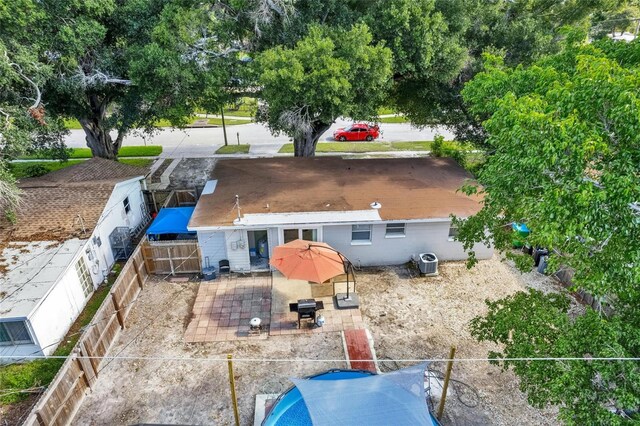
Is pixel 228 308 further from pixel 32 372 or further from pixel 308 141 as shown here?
pixel 308 141

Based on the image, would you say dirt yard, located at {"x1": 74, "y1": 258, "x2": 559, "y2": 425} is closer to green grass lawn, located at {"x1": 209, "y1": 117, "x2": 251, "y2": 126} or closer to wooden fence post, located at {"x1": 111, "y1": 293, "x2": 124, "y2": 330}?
wooden fence post, located at {"x1": 111, "y1": 293, "x2": 124, "y2": 330}

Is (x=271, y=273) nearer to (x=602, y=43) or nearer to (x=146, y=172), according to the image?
(x=146, y=172)

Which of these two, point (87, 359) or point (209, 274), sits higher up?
point (87, 359)

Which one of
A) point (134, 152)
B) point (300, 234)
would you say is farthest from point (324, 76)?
point (134, 152)

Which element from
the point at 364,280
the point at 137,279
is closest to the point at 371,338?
the point at 364,280

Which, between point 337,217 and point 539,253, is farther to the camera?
point 539,253

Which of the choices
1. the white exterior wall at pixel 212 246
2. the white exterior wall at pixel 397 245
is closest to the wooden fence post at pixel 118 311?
the white exterior wall at pixel 212 246
